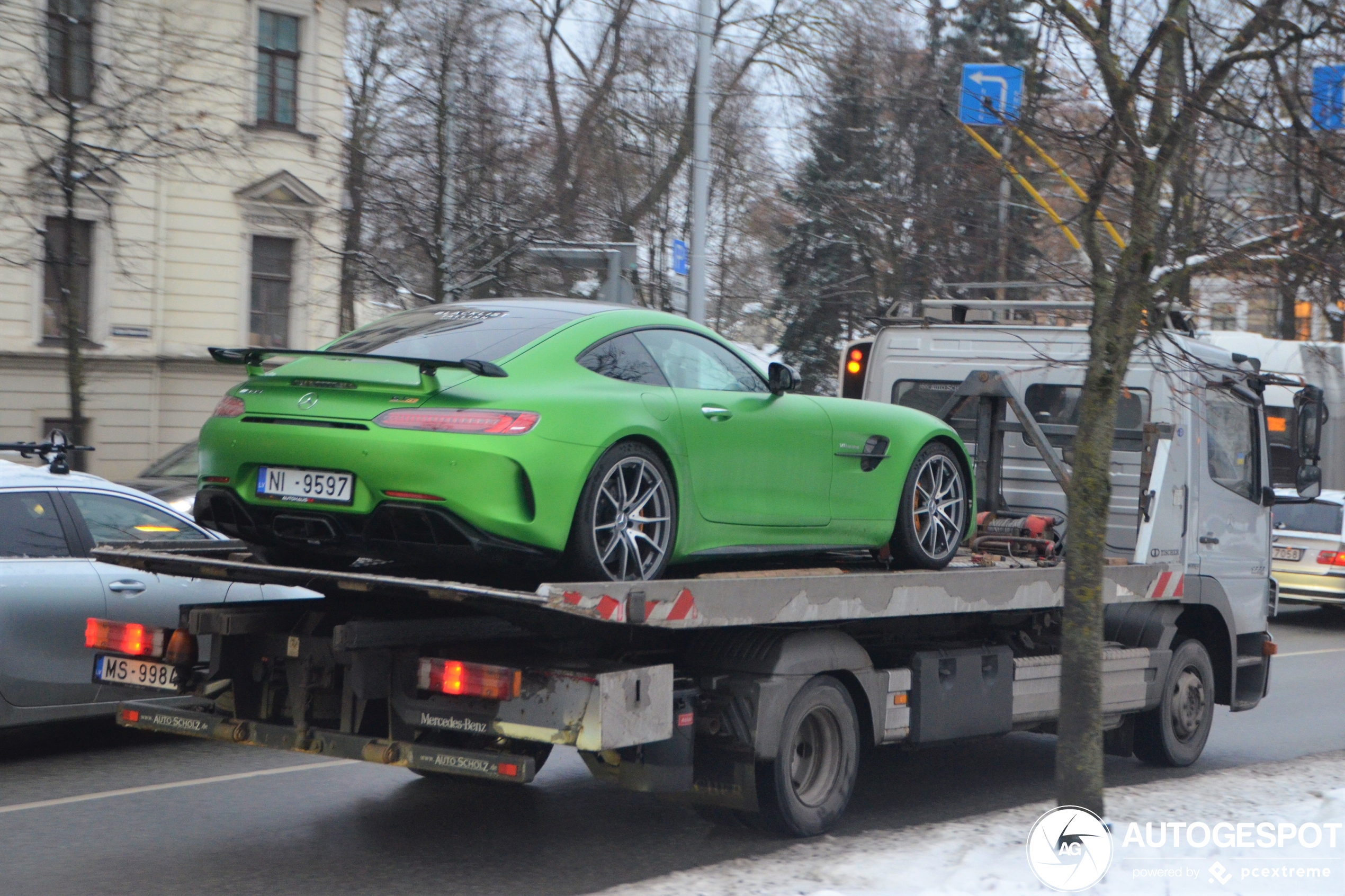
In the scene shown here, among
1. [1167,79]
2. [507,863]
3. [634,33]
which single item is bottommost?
[507,863]

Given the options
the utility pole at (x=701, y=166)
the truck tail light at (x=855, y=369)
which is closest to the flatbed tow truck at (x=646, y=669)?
the truck tail light at (x=855, y=369)

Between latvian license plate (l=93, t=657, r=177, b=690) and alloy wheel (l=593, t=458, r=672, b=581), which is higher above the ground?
alloy wheel (l=593, t=458, r=672, b=581)

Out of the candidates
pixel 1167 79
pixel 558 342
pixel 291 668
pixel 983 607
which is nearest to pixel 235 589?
pixel 291 668

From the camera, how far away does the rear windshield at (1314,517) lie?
17.8 metres

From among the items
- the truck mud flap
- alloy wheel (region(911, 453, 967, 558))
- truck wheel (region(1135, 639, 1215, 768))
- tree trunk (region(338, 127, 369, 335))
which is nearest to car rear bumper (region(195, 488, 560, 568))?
the truck mud flap

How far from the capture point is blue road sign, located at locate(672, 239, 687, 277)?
16250 millimetres

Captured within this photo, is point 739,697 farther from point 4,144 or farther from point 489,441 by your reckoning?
point 4,144

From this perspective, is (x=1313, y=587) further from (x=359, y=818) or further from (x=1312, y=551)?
(x=359, y=818)

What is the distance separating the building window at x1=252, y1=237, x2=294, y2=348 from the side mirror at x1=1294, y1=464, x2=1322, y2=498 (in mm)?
20650

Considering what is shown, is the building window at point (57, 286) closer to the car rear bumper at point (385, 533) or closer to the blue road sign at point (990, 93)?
the blue road sign at point (990, 93)

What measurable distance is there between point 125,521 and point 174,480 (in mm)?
6252

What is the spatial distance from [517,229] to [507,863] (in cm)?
1301

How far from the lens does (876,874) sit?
5.42m

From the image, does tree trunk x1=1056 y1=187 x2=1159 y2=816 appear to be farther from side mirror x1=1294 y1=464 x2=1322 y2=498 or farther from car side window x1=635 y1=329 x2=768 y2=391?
side mirror x1=1294 y1=464 x2=1322 y2=498
